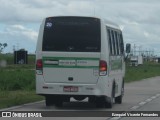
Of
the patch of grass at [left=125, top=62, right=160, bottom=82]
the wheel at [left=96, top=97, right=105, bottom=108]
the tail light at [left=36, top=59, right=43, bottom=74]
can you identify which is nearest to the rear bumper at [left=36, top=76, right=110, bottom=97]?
the tail light at [left=36, top=59, right=43, bottom=74]

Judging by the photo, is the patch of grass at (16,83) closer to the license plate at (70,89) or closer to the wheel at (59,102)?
the wheel at (59,102)

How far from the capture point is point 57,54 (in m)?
19.8

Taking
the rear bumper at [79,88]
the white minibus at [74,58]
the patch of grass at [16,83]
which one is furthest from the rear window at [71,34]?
the patch of grass at [16,83]

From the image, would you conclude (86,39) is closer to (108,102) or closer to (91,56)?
(91,56)

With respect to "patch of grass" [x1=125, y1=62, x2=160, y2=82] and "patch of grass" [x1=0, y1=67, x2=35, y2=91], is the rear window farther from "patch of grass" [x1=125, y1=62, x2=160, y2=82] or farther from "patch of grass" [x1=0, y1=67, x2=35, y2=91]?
"patch of grass" [x1=125, y1=62, x2=160, y2=82]

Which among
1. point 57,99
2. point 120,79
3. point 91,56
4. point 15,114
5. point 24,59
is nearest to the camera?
point 15,114

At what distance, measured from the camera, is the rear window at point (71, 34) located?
1980 centimetres

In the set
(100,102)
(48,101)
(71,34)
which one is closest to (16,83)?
(48,101)

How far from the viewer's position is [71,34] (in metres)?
20.0

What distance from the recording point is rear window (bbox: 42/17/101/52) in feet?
65.0

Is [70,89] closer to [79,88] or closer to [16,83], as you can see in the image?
[79,88]

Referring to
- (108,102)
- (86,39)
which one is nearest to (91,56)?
(86,39)

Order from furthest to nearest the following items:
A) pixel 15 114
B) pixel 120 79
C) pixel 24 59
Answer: pixel 24 59 < pixel 120 79 < pixel 15 114

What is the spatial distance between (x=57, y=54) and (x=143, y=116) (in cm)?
361
